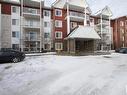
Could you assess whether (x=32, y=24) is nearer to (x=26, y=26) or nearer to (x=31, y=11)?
(x=26, y=26)

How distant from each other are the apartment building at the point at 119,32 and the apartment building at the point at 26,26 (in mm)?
20605

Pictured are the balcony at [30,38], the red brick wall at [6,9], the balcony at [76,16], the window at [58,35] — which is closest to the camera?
the red brick wall at [6,9]

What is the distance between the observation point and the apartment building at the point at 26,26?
34469mm

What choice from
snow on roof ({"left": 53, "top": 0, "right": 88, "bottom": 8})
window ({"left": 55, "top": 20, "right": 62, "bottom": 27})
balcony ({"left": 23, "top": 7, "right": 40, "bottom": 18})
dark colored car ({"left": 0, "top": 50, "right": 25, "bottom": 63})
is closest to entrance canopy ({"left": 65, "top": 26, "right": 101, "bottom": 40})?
window ({"left": 55, "top": 20, "right": 62, "bottom": 27})

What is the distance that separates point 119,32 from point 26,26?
26777 millimetres

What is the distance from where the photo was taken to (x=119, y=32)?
49.6 meters

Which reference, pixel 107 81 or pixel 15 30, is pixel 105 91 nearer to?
pixel 107 81

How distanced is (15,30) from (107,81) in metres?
28.4

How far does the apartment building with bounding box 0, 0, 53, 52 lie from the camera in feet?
113

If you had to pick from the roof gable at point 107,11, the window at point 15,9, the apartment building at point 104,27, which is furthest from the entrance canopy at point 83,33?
the roof gable at point 107,11

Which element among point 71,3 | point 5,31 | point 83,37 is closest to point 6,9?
point 5,31

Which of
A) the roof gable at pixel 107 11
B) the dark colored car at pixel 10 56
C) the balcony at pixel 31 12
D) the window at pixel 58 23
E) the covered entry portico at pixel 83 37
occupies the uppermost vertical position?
the roof gable at pixel 107 11

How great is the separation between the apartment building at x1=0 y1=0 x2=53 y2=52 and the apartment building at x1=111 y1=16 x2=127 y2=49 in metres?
20.6

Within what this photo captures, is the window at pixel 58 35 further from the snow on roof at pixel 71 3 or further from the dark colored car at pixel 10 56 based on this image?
the dark colored car at pixel 10 56
